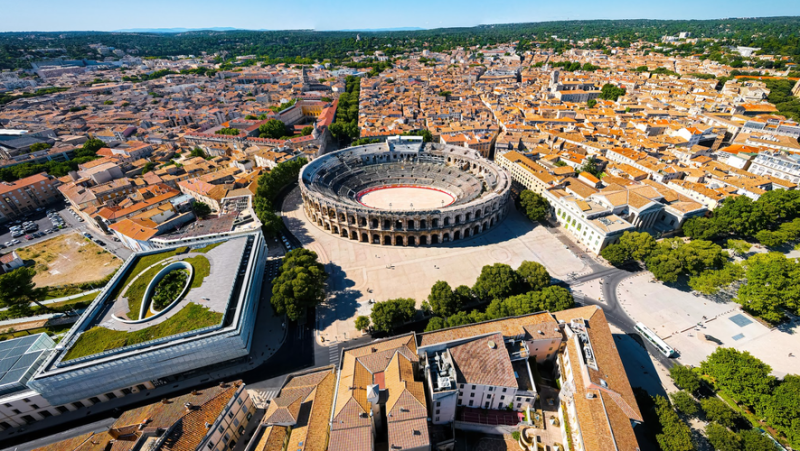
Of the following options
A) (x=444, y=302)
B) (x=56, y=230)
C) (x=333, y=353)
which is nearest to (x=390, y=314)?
(x=444, y=302)

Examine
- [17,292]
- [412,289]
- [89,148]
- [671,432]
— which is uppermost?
[89,148]

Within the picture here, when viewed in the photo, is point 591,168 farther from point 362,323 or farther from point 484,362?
point 362,323

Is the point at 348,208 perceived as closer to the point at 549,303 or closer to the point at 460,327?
the point at 460,327

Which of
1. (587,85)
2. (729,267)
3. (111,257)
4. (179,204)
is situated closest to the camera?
(729,267)

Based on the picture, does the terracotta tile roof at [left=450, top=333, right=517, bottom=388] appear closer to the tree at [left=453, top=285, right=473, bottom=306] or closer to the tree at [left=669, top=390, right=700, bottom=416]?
the tree at [left=453, top=285, right=473, bottom=306]

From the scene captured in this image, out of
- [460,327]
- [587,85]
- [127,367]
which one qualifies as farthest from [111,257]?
[587,85]

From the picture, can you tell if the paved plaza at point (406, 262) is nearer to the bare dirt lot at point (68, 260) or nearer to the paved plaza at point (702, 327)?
the paved plaza at point (702, 327)
